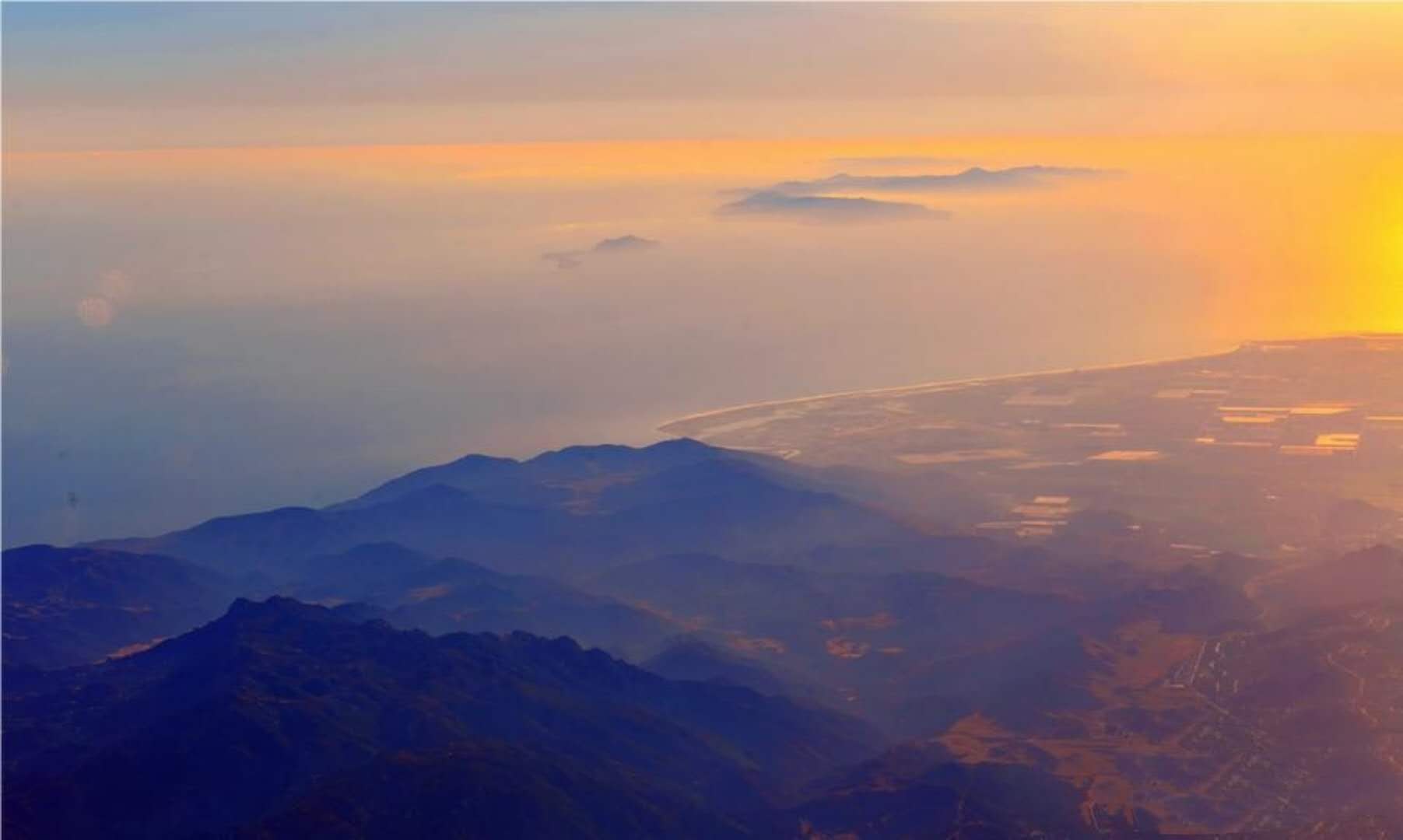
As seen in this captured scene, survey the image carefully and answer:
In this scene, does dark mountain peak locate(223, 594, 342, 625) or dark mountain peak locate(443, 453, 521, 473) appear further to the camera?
dark mountain peak locate(443, 453, 521, 473)

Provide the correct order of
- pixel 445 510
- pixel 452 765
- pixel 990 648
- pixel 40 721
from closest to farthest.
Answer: pixel 452 765
pixel 40 721
pixel 990 648
pixel 445 510

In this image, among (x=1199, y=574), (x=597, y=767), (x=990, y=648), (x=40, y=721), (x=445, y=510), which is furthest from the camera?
(x=445, y=510)

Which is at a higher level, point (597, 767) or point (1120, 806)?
point (597, 767)

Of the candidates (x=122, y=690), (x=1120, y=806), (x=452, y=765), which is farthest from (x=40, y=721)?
(x=1120, y=806)

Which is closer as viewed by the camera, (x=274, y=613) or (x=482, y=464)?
(x=274, y=613)

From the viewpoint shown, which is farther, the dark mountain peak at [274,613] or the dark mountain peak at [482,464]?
the dark mountain peak at [482,464]

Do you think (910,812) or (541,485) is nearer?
(910,812)

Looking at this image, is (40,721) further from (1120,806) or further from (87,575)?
(1120,806)

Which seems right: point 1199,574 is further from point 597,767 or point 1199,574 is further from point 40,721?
point 40,721

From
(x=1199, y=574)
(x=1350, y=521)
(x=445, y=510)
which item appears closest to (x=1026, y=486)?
(x=1350, y=521)
